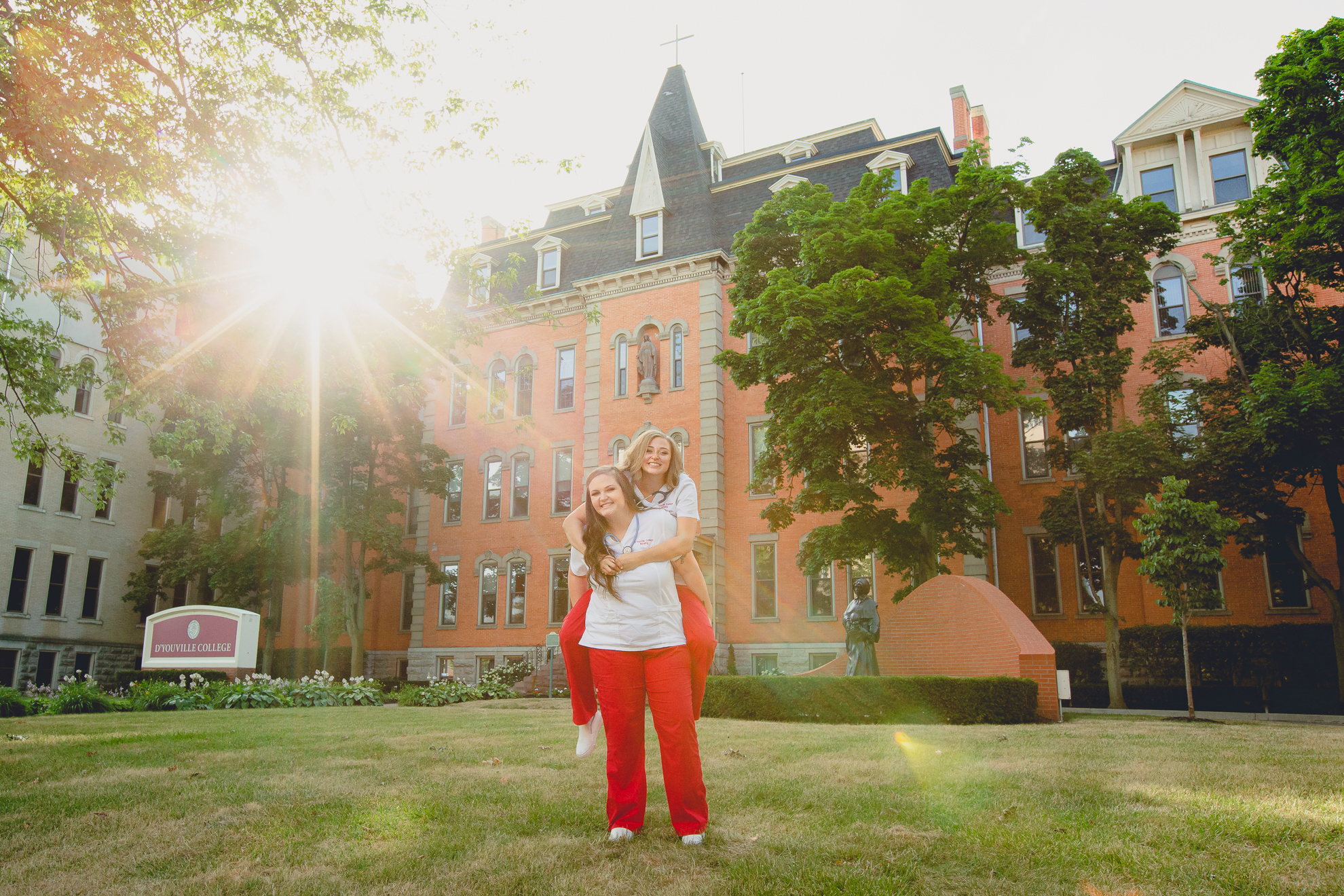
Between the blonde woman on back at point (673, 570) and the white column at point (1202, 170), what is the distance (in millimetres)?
26294

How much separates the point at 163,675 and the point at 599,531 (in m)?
24.0

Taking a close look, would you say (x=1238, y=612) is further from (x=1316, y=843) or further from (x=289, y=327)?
(x=289, y=327)

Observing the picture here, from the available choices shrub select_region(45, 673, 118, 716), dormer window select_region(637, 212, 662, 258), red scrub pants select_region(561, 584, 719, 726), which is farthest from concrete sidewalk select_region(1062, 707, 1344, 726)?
dormer window select_region(637, 212, 662, 258)

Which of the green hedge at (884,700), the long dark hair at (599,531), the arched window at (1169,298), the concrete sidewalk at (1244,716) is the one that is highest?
the arched window at (1169,298)

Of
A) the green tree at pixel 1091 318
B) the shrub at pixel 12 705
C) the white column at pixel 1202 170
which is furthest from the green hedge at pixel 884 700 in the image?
the white column at pixel 1202 170

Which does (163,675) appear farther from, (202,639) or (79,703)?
(79,703)

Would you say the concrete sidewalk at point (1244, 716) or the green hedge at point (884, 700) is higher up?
the green hedge at point (884, 700)

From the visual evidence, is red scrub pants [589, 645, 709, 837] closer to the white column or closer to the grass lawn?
the grass lawn

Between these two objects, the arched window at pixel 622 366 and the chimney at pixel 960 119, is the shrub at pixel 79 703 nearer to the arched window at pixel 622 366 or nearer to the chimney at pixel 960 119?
the arched window at pixel 622 366

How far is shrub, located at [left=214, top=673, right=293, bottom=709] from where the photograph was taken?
17.3 meters

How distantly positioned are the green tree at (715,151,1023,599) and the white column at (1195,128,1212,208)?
26.5ft

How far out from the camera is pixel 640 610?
14.3ft

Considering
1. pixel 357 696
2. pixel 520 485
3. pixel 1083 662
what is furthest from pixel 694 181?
pixel 357 696

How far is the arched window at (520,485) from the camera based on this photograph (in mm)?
31281
